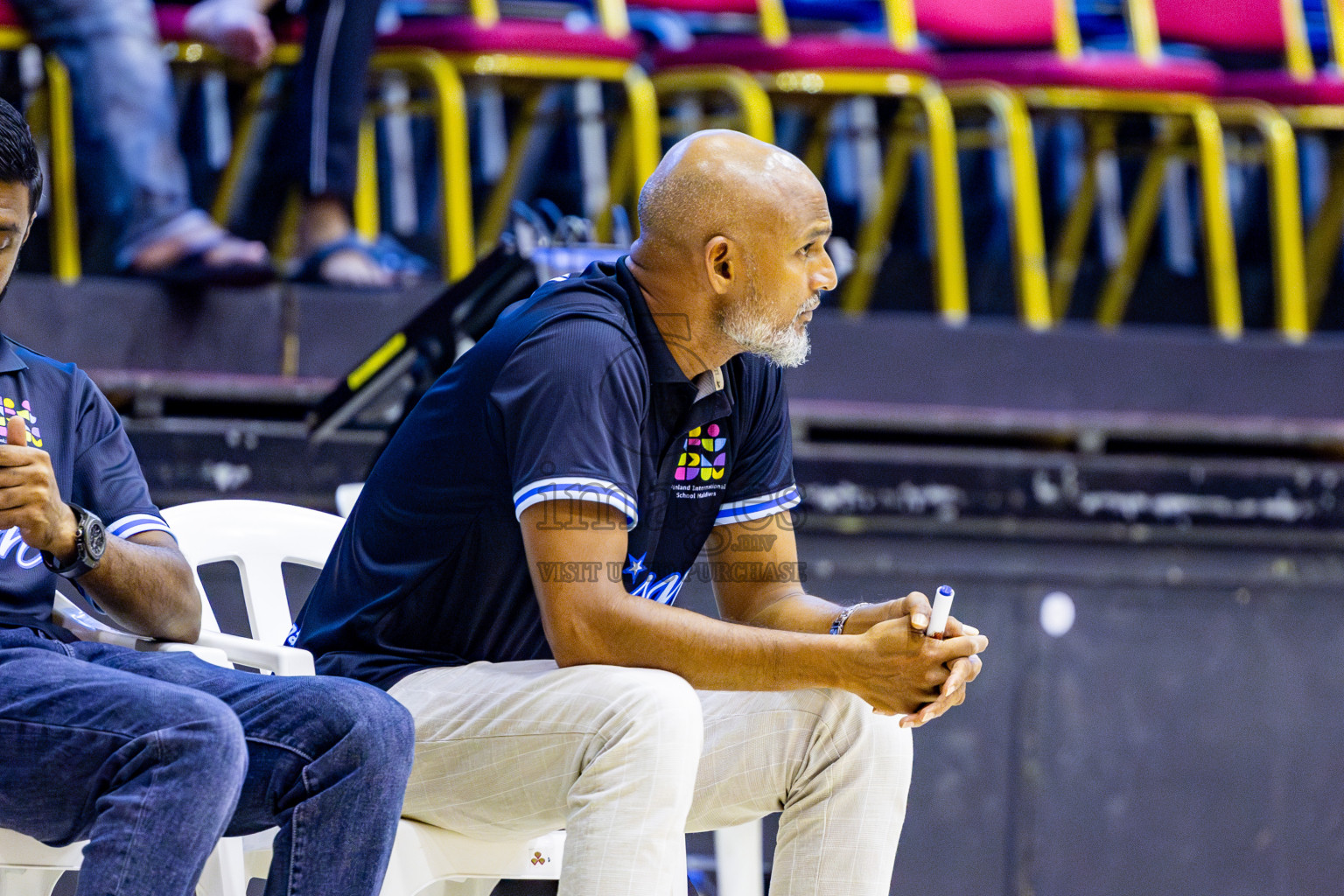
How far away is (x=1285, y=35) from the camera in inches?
139

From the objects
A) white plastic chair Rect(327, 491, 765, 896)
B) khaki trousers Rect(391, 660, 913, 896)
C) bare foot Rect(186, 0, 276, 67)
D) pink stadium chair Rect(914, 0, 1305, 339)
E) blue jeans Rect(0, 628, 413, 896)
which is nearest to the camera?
blue jeans Rect(0, 628, 413, 896)

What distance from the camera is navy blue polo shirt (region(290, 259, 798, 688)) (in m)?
1.45

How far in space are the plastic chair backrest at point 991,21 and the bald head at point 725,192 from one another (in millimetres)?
1886

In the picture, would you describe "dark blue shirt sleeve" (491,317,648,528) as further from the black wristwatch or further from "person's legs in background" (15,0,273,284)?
"person's legs in background" (15,0,273,284)

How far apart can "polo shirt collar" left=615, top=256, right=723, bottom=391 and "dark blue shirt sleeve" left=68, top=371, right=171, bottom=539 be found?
537mm

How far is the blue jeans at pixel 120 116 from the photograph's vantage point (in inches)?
96.6

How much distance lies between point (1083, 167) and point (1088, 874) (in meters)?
1.74

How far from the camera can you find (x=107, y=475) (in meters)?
1.56

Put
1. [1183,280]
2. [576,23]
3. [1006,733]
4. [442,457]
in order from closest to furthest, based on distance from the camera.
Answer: [442,457] → [1006,733] → [576,23] → [1183,280]

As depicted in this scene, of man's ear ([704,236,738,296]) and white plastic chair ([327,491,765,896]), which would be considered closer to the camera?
man's ear ([704,236,738,296])

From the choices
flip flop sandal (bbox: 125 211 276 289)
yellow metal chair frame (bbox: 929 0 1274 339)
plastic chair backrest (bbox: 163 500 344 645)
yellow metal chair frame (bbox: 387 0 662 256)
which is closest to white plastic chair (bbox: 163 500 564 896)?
plastic chair backrest (bbox: 163 500 344 645)

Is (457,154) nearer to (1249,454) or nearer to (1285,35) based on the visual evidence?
(1249,454)

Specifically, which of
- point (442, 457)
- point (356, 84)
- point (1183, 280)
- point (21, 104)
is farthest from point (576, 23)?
point (442, 457)

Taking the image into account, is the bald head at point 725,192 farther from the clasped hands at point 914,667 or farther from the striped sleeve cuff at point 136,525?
the striped sleeve cuff at point 136,525
